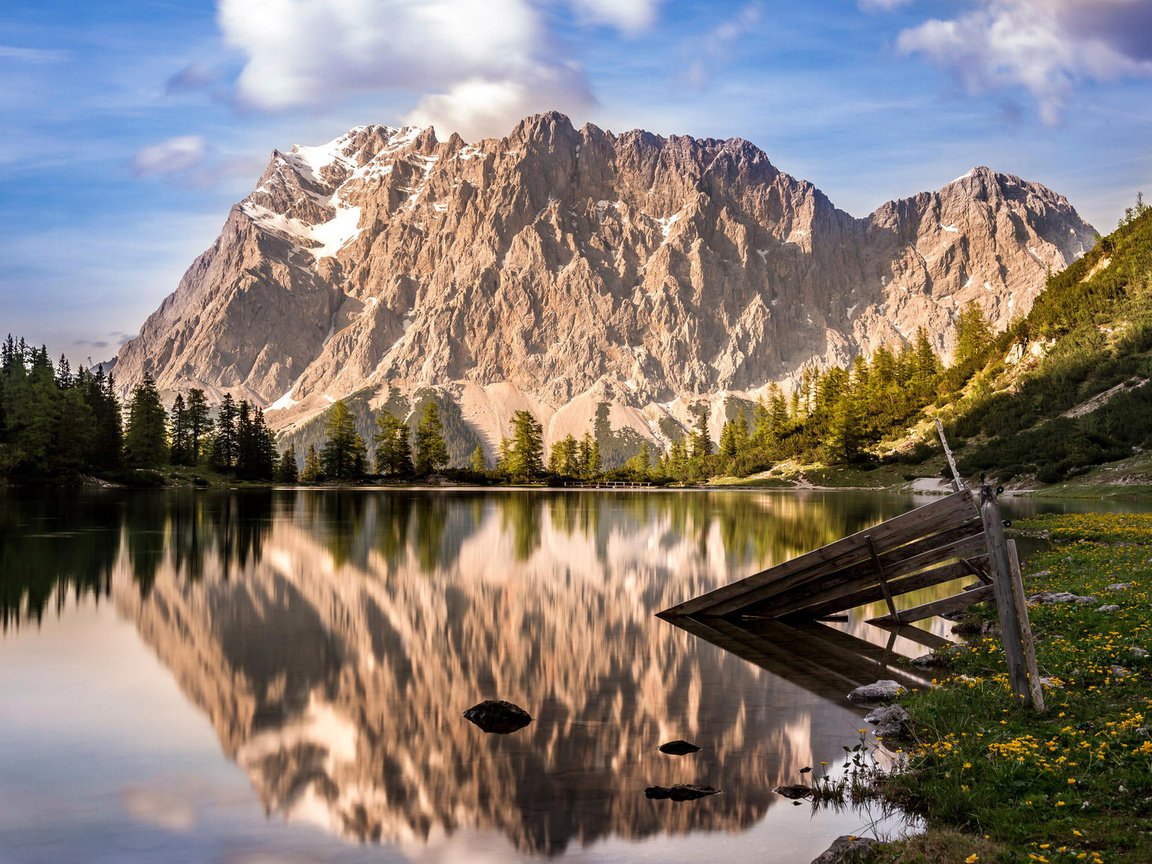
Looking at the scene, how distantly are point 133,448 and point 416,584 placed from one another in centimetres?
11152

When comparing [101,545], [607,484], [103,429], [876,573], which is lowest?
[607,484]

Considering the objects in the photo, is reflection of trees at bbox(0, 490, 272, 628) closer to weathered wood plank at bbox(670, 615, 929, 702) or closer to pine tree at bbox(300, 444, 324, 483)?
weathered wood plank at bbox(670, 615, 929, 702)

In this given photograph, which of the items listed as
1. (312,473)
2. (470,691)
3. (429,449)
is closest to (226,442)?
(312,473)

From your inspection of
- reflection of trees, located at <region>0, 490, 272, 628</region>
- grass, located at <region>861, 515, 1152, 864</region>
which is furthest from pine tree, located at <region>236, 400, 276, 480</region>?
grass, located at <region>861, 515, 1152, 864</region>

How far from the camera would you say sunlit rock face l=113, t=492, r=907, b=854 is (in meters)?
10.2

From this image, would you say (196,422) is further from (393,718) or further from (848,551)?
(393,718)

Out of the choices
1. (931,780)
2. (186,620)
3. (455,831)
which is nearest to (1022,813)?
(931,780)

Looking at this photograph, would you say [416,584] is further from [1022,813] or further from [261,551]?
[1022,813]

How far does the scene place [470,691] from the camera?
1501 centimetres

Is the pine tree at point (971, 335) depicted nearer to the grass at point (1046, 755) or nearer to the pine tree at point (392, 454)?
the pine tree at point (392, 454)

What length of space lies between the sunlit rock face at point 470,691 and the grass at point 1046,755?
1.64 metres

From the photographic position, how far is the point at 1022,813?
344 inches

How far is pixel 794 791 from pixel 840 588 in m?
11.1

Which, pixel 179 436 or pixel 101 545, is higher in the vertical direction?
pixel 179 436
